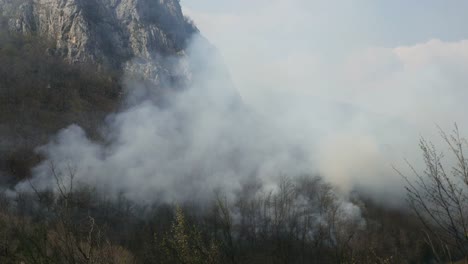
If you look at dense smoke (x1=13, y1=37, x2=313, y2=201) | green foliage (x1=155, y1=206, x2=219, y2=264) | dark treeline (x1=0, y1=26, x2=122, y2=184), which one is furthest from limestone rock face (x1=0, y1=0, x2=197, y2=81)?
green foliage (x1=155, y1=206, x2=219, y2=264)

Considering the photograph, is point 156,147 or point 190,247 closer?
point 190,247

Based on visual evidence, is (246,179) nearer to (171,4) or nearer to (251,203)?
(251,203)

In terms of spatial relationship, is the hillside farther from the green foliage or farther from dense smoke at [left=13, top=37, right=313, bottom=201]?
the green foliage

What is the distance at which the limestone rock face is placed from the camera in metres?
93.8

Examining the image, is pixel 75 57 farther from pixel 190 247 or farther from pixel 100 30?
pixel 190 247

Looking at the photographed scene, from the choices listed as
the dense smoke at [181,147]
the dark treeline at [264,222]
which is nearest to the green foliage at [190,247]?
the dark treeline at [264,222]

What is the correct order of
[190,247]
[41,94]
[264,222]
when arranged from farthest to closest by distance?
[41,94] < [264,222] < [190,247]

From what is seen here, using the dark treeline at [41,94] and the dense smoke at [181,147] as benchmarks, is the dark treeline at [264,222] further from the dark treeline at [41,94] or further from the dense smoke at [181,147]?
the dark treeline at [41,94]

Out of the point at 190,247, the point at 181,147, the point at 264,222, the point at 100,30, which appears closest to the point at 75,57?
the point at 100,30

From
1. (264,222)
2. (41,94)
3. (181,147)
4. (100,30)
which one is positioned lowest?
(264,222)

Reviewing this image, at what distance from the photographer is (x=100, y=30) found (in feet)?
318

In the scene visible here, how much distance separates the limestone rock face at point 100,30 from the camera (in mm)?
93750

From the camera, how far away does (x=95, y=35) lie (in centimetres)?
9556

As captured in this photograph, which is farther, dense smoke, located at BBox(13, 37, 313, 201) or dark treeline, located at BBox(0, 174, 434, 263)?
dense smoke, located at BBox(13, 37, 313, 201)
